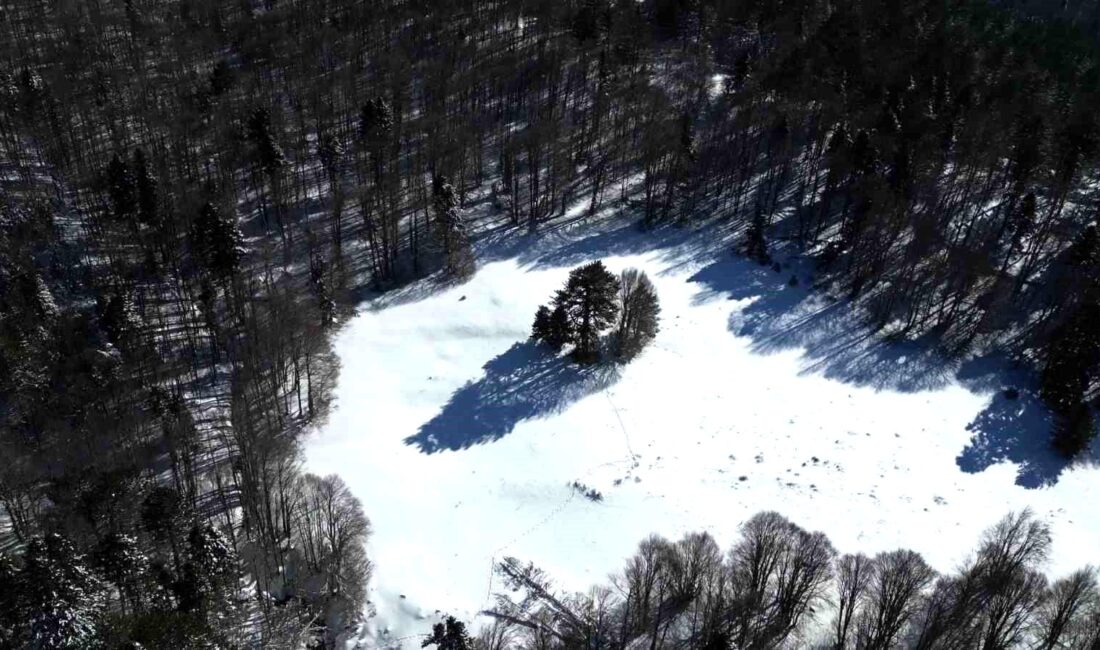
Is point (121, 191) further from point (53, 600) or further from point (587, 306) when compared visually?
point (53, 600)

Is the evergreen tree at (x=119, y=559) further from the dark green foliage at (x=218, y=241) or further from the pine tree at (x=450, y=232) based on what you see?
the pine tree at (x=450, y=232)

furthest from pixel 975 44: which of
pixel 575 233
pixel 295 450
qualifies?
pixel 295 450

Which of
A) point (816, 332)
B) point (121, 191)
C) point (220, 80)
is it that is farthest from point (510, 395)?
point (220, 80)

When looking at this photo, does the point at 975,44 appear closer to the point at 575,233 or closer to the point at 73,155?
the point at 575,233

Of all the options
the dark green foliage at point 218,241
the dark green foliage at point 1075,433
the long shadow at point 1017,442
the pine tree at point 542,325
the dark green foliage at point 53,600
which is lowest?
the long shadow at point 1017,442

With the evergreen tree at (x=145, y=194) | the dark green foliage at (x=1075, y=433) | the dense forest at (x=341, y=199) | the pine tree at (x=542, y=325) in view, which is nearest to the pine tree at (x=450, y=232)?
the dense forest at (x=341, y=199)

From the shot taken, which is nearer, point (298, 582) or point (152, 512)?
point (152, 512)
